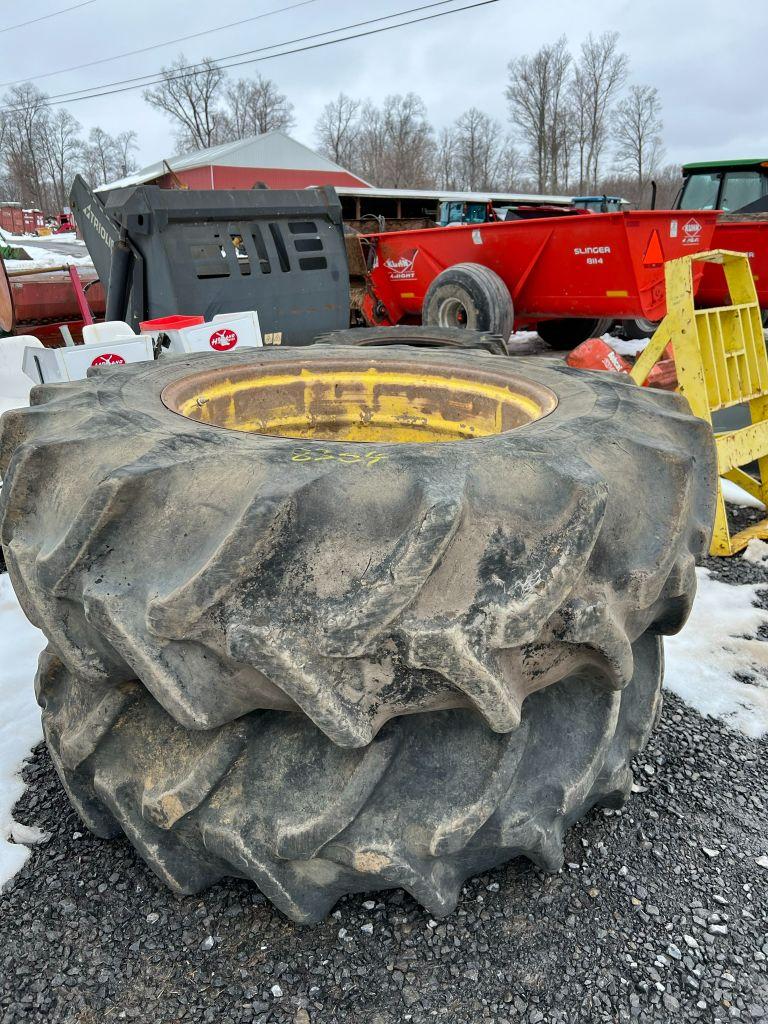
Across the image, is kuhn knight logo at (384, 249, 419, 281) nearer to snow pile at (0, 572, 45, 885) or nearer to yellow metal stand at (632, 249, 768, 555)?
yellow metal stand at (632, 249, 768, 555)

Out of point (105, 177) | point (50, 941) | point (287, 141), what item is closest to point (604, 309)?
point (50, 941)

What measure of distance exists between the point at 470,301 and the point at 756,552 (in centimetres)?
459

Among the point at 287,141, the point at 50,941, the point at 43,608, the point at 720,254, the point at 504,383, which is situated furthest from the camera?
the point at 287,141

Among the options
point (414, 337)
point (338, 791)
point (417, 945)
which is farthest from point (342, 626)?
point (414, 337)

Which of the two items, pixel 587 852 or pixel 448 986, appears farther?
pixel 587 852

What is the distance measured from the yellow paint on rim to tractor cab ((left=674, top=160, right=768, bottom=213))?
28.8 ft

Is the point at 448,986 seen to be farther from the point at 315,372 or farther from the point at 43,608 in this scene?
the point at 315,372

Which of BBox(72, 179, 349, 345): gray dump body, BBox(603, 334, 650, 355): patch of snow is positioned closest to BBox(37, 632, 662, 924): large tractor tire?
BBox(72, 179, 349, 345): gray dump body

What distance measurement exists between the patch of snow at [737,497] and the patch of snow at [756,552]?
25.8 inches

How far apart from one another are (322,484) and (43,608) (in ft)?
1.78

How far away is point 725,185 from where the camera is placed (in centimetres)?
986

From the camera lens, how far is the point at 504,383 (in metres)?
2.11

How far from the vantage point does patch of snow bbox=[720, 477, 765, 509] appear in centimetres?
405

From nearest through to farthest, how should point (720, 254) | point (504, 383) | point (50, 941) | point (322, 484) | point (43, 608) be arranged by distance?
1. point (322, 484)
2. point (43, 608)
3. point (50, 941)
4. point (504, 383)
5. point (720, 254)
